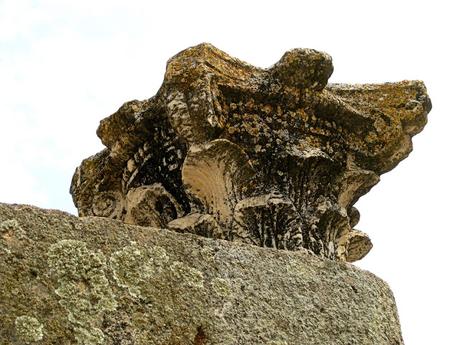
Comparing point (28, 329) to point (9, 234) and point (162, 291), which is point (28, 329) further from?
point (162, 291)

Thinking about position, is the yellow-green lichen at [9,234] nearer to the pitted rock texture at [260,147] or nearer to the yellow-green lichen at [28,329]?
the yellow-green lichen at [28,329]

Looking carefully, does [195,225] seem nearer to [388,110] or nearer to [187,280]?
[187,280]

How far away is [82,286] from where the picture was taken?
9.19ft

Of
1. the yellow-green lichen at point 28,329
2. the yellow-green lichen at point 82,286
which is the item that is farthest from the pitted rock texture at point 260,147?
the yellow-green lichen at point 28,329

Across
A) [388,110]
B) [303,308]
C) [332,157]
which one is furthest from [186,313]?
[388,110]

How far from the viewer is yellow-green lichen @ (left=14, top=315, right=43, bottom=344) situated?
2561 mm

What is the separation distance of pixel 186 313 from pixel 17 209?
65 centimetres

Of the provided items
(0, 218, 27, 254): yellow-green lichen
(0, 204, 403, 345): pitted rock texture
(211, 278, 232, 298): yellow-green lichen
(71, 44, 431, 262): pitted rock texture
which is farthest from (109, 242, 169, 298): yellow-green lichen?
(71, 44, 431, 262): pitted rock texture

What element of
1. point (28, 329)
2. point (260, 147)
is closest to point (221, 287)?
point (28, 329)

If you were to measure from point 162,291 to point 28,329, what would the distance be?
1.70 ft

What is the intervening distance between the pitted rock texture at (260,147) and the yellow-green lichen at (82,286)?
42.3 inches

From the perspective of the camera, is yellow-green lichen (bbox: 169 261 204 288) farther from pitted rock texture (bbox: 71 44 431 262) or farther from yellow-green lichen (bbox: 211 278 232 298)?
pitted rock texture (bbox: 71 44 431 262)

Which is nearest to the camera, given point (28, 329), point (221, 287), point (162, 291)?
point (28, 329)

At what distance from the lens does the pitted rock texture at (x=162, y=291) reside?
2688 mm
